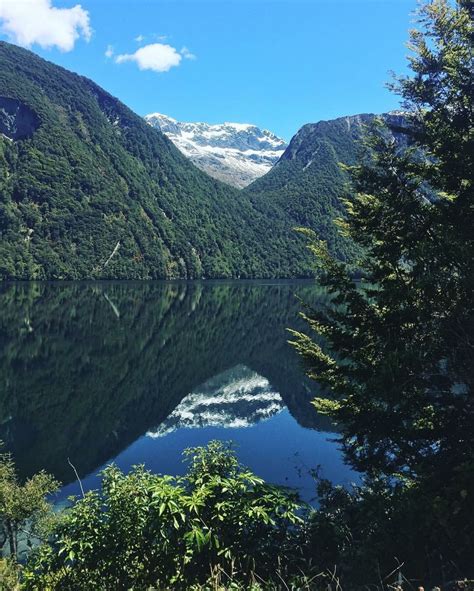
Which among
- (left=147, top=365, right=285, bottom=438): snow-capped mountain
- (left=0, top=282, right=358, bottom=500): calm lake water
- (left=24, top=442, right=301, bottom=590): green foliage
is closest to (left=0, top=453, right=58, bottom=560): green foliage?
(left=0, top=282, right=358, bottom=500): calm lake water

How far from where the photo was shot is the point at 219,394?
54812 mm


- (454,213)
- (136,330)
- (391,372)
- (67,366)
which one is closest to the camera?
(391,372)

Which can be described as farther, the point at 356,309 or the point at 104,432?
the point at 104,432

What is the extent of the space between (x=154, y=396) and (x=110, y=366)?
49.7 feet

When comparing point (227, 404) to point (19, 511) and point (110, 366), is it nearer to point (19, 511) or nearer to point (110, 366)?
point (110, 366)

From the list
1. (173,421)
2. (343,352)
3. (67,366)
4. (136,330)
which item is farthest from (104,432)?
(136,330)

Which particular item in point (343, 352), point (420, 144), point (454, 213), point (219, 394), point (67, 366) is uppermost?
point (420, 144)

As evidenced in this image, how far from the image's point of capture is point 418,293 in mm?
11891

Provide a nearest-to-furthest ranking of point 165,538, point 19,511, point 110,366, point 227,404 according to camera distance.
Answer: point 165,538
point 19,511
point 227,404
point 110,366

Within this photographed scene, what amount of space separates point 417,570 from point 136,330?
88997 mm

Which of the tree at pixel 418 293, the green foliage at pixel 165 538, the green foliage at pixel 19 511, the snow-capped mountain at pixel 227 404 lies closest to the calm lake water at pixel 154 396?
the snow-capped mountain at pixel 227 404

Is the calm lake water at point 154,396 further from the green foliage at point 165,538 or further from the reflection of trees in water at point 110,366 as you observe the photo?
the green foliage at point 165,538

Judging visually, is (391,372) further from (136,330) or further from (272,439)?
(136,330)

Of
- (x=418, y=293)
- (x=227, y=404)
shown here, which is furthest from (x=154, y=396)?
(x=418, y=293)
